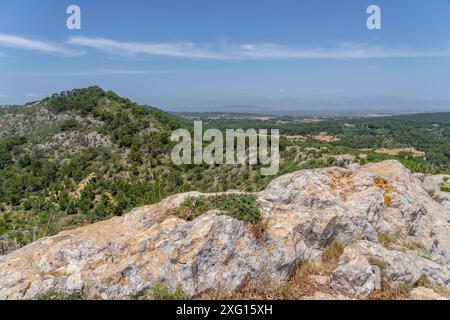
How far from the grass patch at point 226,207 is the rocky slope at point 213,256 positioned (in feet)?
0.77

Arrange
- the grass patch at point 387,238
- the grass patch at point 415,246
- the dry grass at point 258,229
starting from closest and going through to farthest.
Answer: the dry grass at point 258,229, the grass patch at point 387,238, the grass patch at point 415,246

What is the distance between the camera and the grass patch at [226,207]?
7125 millimetres

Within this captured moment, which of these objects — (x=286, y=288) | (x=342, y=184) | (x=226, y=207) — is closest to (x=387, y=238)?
(x=342, y=184)

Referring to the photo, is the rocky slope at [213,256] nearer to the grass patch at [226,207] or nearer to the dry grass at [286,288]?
the dry grass at [286,288]

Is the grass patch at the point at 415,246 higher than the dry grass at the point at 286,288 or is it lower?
lower

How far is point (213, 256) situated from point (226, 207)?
1261 mm

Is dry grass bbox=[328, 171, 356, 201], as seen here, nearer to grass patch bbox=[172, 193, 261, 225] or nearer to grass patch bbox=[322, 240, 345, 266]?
grass patch bbox=[322, 240, 345, 266]

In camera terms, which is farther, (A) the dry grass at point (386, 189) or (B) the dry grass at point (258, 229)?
(A) the dry grass at point (386, 189)

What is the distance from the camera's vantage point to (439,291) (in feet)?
21.7

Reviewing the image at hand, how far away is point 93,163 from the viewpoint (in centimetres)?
4884

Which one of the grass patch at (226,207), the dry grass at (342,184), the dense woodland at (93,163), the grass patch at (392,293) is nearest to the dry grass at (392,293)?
the grass patch at (392,293)

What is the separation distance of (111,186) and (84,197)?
3.78 metres

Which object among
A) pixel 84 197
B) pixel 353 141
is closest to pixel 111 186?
pixel 84 197
